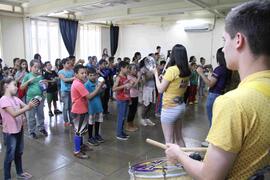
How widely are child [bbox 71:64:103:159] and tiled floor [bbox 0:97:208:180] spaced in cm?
20

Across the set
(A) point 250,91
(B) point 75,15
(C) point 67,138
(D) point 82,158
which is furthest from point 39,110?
(B) point 75,15

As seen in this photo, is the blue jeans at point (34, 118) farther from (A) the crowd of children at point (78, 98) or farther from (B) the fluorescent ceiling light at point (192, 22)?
(B) the fluorescent ceiling light at point (192, 22)

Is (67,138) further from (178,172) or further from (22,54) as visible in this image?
(22,54)

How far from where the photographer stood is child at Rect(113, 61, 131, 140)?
3.96 metres

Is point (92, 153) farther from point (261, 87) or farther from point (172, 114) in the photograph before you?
point (261, 87)

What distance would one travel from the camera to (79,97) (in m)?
3.33

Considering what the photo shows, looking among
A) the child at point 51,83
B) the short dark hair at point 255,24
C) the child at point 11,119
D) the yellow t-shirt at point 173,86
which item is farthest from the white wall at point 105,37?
the short dark hair at point 255,24

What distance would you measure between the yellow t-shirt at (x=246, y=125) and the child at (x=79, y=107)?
2.77 meters

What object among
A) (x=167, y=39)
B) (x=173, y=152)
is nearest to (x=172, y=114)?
(x=173, y=152)

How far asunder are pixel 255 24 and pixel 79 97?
115 inches

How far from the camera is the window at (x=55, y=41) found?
30.7 feet

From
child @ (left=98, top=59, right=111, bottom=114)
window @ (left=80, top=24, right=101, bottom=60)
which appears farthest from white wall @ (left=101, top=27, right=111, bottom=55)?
child @ (left=98, top=59, right=111, bottom=114)

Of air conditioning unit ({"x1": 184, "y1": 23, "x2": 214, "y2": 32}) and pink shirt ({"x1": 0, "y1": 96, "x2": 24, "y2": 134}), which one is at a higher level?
air conditioning unit ({"x1": 184, "y1": 23, "x2": 214, "y2": 32})

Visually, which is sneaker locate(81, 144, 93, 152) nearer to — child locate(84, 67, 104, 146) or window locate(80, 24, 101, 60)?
child locate(84, 67, 104, 146)
